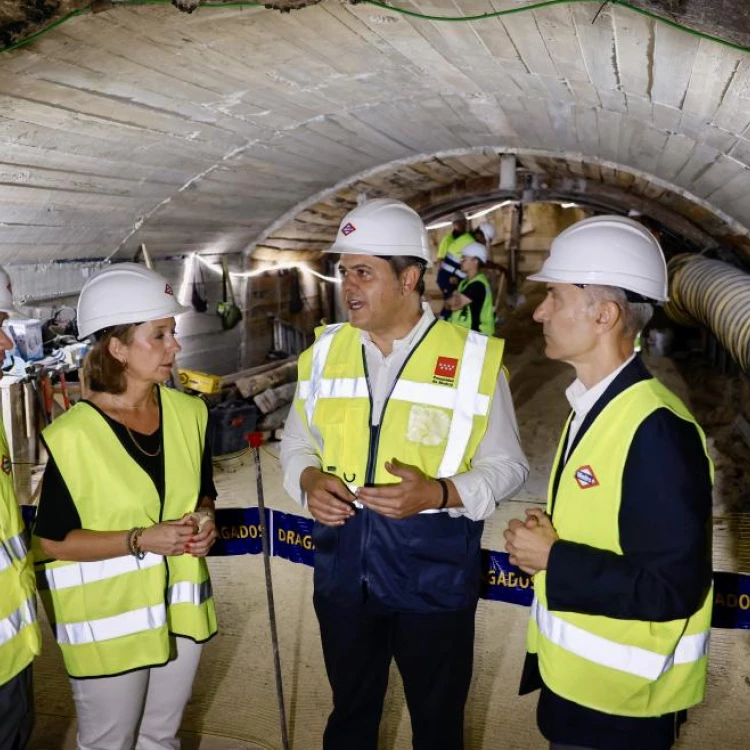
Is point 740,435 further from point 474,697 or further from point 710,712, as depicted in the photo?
point 474,697

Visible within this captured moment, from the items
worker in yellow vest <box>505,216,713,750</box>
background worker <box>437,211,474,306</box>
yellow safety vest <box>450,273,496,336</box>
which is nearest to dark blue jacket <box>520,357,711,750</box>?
worker in yellow vest <box>505,216,713,750</box>

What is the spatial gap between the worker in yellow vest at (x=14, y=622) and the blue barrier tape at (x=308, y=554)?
1277 millimetres

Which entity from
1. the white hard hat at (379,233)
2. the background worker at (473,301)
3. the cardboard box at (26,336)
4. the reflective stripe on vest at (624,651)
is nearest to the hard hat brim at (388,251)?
the white hard hat at (379,233)

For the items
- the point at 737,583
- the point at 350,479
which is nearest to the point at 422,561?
the point at 350,479

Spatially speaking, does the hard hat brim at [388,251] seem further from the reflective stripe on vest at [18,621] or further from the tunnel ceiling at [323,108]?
the reflective stripe on vest at [18,621]

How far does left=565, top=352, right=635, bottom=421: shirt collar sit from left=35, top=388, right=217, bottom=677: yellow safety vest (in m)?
1.21

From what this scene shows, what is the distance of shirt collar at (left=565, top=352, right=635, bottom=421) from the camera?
1.83 m

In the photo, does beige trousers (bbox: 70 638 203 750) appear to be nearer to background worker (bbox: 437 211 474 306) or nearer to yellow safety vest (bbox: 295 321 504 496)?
yellow safety vest (bbox: 295 321 504 496)

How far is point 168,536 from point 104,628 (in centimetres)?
34

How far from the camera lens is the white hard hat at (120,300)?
2242 mm

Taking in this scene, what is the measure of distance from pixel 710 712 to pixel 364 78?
12.7 ft

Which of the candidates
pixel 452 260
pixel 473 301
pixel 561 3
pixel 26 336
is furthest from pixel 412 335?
pixel 452 260

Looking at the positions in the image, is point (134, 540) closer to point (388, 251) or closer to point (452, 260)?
point (388, 251)

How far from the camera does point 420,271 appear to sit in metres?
2.44
